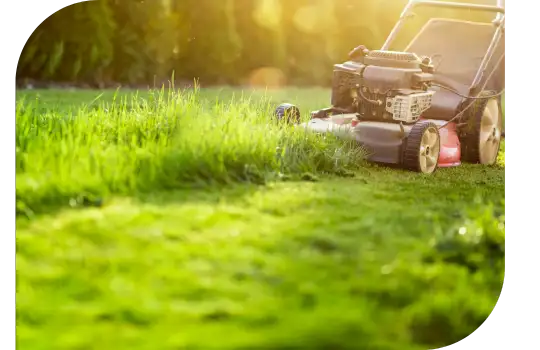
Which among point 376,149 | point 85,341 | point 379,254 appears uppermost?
point 376,149

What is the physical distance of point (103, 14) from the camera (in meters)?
2.76

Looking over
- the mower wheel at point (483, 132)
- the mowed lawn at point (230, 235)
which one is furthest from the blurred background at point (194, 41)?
the mower wheel at point (483, 132)

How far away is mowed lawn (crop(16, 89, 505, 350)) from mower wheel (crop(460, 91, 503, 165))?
0.14 meters

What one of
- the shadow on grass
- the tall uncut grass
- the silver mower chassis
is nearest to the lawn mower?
the silver mower chassis

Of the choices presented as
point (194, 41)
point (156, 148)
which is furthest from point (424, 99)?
point (156, 148)

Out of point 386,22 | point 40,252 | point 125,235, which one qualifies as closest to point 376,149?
point 386,22

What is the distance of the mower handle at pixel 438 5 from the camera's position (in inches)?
118

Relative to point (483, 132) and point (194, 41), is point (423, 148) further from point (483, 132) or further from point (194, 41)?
point (194, 41)

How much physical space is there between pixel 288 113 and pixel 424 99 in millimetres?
548

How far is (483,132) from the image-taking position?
319 centimetres

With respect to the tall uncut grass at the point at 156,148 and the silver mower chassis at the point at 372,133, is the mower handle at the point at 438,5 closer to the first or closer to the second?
the silver mower chassis at the point at 372,133

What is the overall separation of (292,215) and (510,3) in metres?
1.17

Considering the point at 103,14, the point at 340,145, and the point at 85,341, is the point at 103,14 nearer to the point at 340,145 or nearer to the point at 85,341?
the point at 340,145

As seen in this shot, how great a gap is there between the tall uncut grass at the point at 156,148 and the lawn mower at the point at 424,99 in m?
0.12
